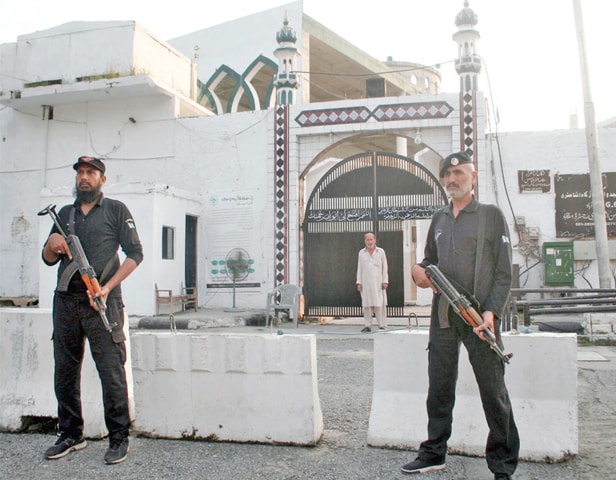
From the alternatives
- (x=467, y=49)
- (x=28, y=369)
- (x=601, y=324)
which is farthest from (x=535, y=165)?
(x=28, y=369)

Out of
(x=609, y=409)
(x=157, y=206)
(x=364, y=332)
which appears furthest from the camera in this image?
(x=157, y=206)

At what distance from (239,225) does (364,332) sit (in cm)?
420

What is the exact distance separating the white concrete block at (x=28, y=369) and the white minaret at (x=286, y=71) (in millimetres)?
9654

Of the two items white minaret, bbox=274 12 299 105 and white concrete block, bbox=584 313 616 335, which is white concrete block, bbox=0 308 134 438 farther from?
white minaret, bbox=274 12 299 105

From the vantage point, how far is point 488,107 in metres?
12.5

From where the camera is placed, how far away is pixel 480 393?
10.6 ft

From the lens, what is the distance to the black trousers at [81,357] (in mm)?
3678

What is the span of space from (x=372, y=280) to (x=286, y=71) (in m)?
5.55

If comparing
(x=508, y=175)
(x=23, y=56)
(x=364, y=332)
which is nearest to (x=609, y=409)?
(x=364, y=332)

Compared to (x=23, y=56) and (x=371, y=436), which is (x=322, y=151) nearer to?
(x=23, y=56)

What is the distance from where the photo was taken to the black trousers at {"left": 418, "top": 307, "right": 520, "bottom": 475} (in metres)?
3.15

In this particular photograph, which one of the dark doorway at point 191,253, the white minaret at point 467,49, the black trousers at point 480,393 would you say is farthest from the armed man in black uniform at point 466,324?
the dark doorway at point 191,253

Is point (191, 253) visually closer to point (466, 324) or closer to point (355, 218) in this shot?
point (355, 218)

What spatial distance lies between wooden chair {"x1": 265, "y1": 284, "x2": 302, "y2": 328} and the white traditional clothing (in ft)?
4.65
